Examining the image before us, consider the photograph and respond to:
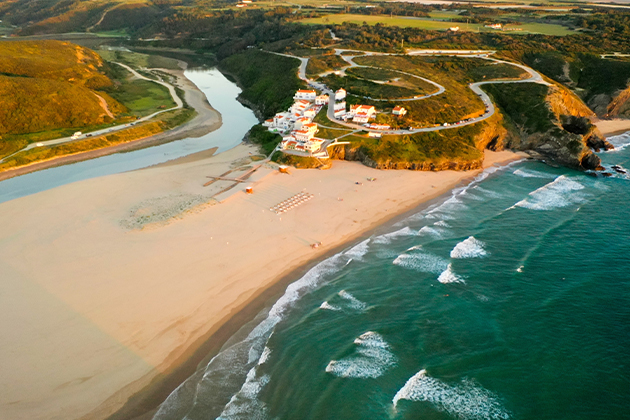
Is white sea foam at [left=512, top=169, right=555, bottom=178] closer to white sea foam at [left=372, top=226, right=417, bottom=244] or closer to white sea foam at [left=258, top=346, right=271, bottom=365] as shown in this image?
white sea foam at [left=372, top=226, right=417, bottom=244]

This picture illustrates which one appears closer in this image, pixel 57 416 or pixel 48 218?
pixel 57 416

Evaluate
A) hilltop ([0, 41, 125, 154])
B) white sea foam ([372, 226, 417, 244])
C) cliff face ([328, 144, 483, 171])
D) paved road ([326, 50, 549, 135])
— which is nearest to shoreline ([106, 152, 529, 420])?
white sea foam ([372, 226, 417, 244])

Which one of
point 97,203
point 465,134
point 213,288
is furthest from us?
point 465,134

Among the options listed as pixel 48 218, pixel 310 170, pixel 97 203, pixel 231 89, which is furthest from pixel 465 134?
pixel 231 89

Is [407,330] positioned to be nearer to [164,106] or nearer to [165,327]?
[165,327]

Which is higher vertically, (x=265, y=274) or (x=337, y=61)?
(x=337, y=61)

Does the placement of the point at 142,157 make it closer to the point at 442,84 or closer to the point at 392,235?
the point at 392,235

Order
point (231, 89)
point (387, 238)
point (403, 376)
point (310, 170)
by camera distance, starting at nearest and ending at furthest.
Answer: point (403, 376) < point (387, 238) < point (310, 170) < point (231, 89)

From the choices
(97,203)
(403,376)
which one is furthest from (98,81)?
(403,376)
